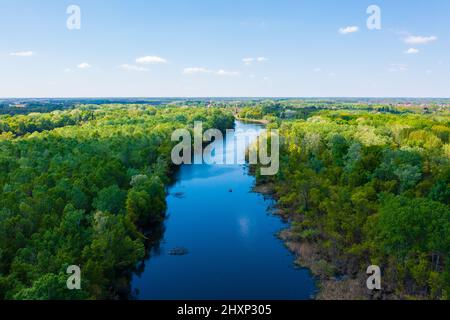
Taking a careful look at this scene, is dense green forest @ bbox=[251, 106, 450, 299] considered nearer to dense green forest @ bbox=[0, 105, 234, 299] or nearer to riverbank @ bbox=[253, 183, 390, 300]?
riverbank @ bbox=[253, 183, 390, 300]

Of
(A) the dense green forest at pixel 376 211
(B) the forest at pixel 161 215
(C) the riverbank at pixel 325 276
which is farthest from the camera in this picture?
(C) the riverbank at pixel 325 276

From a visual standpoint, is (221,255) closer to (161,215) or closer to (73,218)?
(161,215)

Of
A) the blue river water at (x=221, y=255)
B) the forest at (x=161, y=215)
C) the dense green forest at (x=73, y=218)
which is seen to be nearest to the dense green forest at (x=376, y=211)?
the forest at (x=161, y=215)

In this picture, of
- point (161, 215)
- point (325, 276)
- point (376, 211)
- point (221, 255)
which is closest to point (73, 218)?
point (221, 255)

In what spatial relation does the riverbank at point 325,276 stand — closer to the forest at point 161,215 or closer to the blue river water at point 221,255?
the forest at point 161,215

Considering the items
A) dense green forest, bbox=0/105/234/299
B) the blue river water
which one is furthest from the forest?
the blue river water
